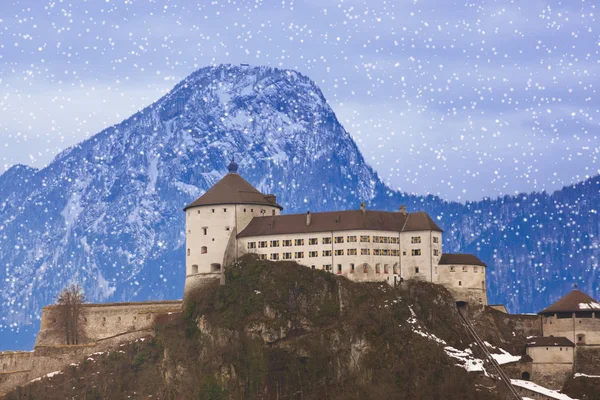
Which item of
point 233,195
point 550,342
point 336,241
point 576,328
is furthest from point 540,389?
point 233,195

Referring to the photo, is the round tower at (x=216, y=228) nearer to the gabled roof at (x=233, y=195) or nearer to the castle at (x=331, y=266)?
the gabled roof at (x=233, y=195)

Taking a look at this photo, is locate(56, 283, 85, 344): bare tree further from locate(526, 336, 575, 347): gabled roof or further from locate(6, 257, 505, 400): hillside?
locate(526, 336, 575, 347): gabled roof

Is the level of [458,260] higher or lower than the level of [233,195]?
lower

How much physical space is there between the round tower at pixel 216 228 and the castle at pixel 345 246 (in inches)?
4.9

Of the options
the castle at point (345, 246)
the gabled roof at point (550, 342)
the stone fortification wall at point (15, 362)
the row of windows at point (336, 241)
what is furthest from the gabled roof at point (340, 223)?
the stone fortification wall at point (15, 362)

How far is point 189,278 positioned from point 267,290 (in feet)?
46.6

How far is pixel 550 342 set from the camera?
538 ft

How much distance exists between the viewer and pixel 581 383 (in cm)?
15988

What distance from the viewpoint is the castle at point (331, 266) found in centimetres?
16500

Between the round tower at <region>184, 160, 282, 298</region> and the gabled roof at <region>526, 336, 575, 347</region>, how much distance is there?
1503 inches

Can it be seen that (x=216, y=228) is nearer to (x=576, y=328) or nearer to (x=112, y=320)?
(x=112, y=320)

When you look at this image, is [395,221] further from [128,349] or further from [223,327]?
[128,349]

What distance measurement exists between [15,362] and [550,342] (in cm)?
6561

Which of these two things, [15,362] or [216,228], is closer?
[15,362]
